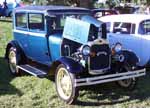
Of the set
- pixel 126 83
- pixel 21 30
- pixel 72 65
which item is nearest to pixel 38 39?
pixel 21 30

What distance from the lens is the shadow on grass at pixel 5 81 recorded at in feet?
26.2

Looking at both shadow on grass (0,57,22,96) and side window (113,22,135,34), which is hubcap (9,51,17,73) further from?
side window (113,22,135,34)

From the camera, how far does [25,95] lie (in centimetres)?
765

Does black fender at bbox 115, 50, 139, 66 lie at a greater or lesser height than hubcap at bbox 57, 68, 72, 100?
greater

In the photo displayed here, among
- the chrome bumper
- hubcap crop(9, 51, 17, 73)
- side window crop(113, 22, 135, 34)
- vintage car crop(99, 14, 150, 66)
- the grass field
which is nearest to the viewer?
the chrome bumper

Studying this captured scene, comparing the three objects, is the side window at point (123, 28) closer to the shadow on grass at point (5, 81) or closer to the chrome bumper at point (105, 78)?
the chrome bumper at point (105, 78)

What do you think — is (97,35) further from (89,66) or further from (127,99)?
(127,99)

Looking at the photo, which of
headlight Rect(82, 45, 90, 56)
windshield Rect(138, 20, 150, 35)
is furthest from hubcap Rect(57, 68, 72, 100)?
windshield Rect(138, 20, 150, 35)

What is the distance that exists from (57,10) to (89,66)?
1.87 meters

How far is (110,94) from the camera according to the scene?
7.80 meters

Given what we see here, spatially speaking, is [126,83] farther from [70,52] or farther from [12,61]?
[12,61]

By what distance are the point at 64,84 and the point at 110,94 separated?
1.08m

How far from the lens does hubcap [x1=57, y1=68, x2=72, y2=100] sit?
283 inches

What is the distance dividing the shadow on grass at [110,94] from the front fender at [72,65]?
26.4 inches
